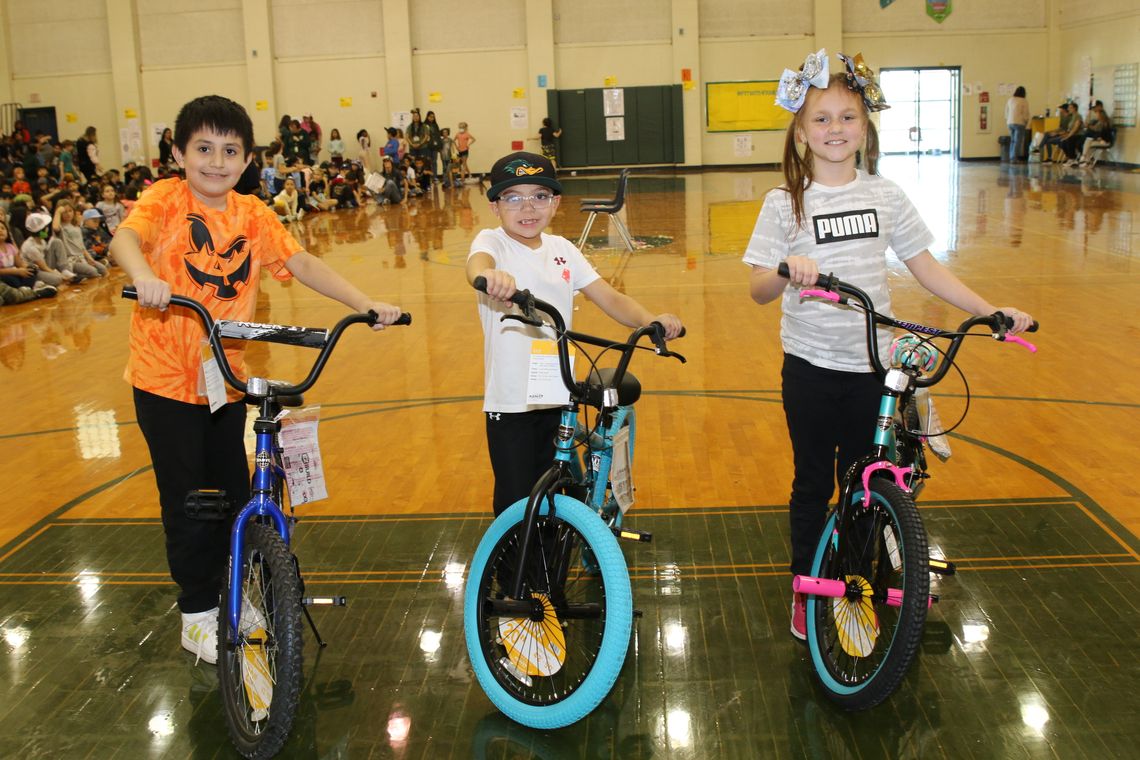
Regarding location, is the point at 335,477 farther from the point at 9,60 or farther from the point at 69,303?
the point at 9,60

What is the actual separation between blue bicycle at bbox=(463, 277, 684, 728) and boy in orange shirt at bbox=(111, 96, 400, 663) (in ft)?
2.22

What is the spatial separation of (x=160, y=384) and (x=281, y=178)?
17658 mm

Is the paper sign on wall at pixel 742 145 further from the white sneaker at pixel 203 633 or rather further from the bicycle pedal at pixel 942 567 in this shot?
the white sneaker at pixel 203 633

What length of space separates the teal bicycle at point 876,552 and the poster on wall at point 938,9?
26.0 m

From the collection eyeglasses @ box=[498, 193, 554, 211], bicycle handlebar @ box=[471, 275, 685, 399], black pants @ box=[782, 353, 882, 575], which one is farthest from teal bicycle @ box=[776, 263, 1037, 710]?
eyeglasses @ box=[498, 193, 554, 211]

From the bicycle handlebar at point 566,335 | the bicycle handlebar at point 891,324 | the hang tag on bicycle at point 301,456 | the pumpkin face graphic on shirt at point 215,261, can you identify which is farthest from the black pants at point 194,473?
the bicycle handlebar at point 891,324

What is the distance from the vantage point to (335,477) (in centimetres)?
511

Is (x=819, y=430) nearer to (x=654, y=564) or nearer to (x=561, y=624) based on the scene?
(x=561, y=624)

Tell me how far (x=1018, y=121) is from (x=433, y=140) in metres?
13.9

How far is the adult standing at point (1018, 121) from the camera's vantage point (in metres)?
26.3

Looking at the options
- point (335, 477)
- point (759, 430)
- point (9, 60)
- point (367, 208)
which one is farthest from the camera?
point (9, 60)

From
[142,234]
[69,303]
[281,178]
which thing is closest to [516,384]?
[142,234]

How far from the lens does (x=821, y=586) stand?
2883mm

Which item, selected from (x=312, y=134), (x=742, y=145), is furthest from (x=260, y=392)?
(x=742, y=145)
